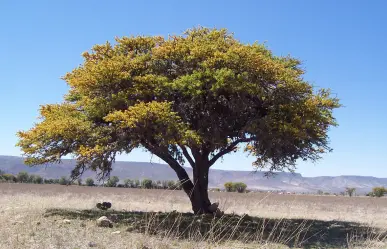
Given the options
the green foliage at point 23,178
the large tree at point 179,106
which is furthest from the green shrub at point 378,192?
the large tree at point 179,106

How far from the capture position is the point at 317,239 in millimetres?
14633

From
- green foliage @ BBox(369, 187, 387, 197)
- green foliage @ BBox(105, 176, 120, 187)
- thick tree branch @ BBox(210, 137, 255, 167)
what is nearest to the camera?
thick tree branch @ BBox(210, 137, 255, 167)

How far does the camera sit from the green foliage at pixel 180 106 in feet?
49.3

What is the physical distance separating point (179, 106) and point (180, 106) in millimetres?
40

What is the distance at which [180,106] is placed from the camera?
16.2 m

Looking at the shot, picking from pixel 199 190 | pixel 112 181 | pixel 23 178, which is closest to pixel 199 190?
pixel 199 190

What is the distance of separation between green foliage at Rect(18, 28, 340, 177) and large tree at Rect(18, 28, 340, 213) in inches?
1.5

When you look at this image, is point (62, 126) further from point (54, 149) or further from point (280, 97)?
point (280, 97)

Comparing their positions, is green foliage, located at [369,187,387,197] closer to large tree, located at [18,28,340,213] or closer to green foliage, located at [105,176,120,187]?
green foliage, located at [105,176,120,187]

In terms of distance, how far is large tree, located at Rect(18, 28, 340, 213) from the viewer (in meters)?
15.0

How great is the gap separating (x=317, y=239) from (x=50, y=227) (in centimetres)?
870

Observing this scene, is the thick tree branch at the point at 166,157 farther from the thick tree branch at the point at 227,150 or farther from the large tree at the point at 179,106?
the thick tree branch at the point at 227,150

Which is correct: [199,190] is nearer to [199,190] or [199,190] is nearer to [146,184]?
[199,190]

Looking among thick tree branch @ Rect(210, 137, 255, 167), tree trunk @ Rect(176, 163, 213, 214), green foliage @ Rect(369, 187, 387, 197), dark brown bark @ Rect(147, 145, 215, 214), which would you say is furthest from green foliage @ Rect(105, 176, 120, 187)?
green foliage @ Rect(369, 187, 387, 197)
